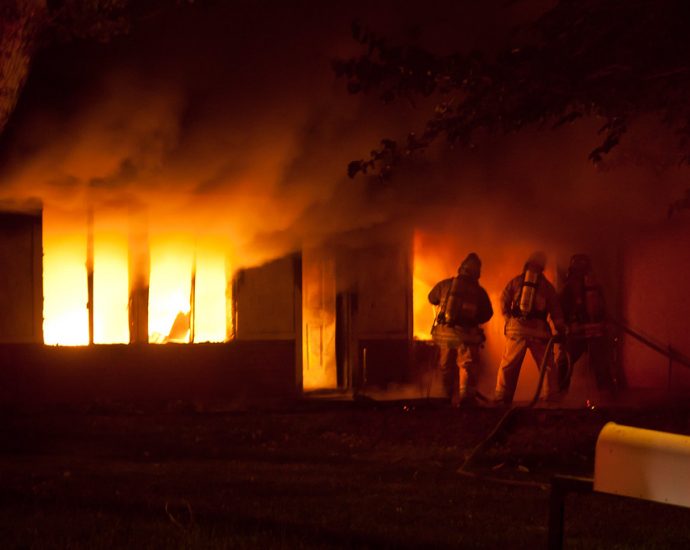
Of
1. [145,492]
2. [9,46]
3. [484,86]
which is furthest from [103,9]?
[145,492]

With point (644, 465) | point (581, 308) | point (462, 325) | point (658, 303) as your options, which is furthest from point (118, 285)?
point (644, 465)

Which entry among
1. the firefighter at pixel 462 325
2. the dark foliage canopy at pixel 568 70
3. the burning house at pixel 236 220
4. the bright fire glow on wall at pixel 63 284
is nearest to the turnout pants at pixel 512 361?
the firefighter at pixel 462 325

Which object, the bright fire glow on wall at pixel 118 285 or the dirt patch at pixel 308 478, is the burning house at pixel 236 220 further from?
the dirt patch at pixel 308 478

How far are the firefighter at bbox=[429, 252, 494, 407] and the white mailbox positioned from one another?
27.4 ft

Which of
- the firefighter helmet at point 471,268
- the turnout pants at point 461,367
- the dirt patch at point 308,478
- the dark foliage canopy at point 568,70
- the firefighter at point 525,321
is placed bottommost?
the dirt patch at point 308,478

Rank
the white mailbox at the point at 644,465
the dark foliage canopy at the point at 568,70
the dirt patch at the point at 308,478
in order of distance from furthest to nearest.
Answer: the dark foliage canopy at the point at 568,70 < the dirt patch at the point at 308,478 < the white mailbox at the point at 644,465

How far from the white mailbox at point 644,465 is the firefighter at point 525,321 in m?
8.57

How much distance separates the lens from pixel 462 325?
40.4 feet

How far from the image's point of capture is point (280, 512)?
654 centimetres

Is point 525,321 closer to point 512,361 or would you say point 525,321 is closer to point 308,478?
point 512,361

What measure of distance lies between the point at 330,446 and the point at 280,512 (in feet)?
9.52

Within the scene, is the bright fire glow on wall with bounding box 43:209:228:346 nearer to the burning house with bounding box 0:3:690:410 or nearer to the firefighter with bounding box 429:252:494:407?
the burning house with bounding box 0:3:690:410

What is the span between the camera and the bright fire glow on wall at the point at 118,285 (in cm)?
1187

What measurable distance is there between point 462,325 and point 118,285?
424 cm
